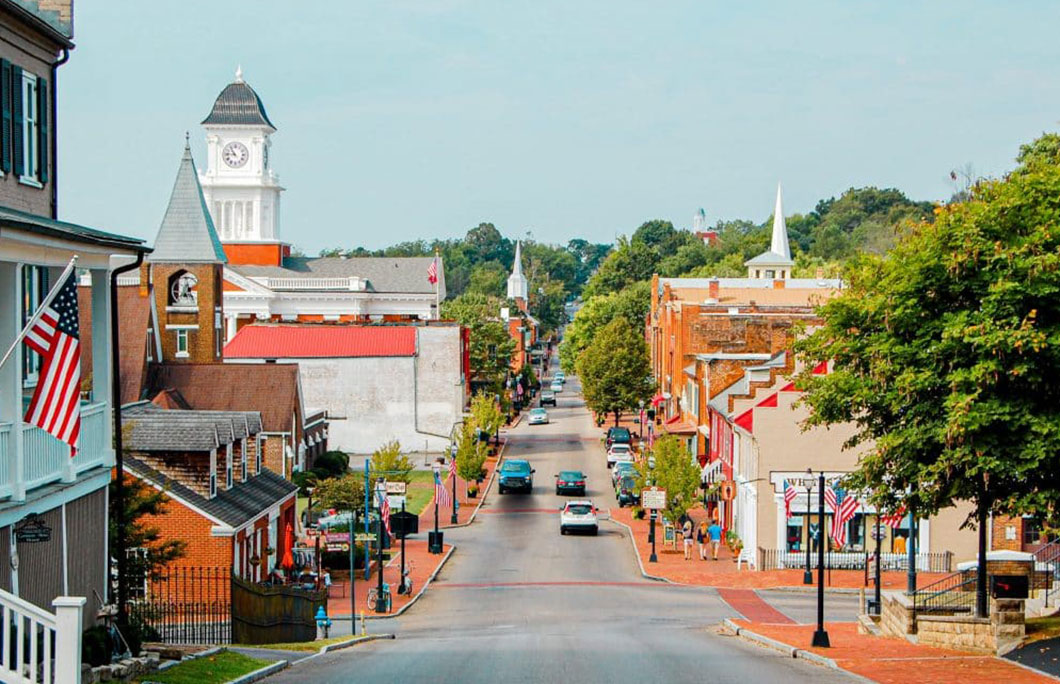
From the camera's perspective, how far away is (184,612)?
89.1ft

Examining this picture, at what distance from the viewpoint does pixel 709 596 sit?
140ft

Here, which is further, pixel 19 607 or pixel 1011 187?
pixel 1011 187

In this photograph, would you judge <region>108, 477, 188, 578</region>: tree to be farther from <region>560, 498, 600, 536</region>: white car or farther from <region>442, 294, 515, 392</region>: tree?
<region>442, 294, 515, 392</region>: tree

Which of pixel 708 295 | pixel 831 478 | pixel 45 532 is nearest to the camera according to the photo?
pixel 45 532

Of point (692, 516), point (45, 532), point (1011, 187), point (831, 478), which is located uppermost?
point (1011, 187)

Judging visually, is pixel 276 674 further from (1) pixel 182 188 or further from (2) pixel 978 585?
(1) pixel 182 188

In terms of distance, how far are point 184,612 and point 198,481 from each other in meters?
6.77

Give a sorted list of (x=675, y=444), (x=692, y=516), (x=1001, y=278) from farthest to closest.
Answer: (x=692, y=516) < (x=675, y=444) < (x=1001, y=278)

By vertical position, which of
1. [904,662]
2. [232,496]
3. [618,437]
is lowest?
[618,437]

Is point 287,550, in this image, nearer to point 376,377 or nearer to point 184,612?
point 184,612

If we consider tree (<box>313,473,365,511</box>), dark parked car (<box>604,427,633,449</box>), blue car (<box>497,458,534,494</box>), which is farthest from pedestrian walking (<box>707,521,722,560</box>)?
dark parked car (<box>604,427,633,449</box>)

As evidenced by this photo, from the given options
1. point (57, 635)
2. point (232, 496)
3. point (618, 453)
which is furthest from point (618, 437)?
point (57, 635)

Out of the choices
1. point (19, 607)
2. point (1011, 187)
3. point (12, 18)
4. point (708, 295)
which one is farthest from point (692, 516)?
point (19, 607)

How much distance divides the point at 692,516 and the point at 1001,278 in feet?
135
